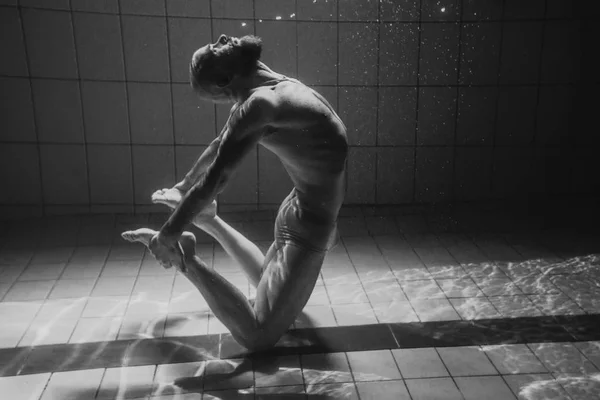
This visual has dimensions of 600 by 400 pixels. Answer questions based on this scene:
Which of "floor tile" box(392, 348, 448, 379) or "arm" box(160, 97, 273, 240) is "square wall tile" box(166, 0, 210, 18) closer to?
"arm" box(160, 97, 273, 240)

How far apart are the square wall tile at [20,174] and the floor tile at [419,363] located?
10.0ft

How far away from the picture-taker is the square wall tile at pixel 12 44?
3947 mm

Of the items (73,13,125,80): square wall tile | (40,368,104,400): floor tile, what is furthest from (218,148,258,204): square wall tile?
(40,368,104,400): floor tile

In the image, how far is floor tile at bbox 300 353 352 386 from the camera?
2371mm

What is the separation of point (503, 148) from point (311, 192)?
2610 millimetres

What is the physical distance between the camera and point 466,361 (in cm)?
250

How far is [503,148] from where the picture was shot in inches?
176

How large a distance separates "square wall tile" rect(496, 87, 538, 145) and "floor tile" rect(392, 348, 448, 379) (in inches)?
96.5

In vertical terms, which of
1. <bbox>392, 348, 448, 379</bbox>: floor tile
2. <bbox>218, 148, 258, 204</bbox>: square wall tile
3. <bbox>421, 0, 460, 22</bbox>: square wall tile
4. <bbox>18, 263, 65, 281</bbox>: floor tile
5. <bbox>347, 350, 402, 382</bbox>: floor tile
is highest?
<bbox>421, 0, 460, 22</bbox>: square wall tile

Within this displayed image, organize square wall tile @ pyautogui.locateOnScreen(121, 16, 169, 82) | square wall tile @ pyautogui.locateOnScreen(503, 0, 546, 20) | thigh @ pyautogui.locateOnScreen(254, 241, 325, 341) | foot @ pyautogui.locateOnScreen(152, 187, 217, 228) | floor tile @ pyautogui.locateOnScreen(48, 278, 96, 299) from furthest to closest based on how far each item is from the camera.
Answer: square wall tile @ pyautogui.locateOnScreen(503, 0, 546, 20) < square wall tile @ pyautogui.locateOnScreen(121, 16, 169, 82) < floor tile @ pyautogui.locateOnScreen(48, 278, 96, 299) < foot @ pyautogui.locateOnScreen(152, 187, 217, 228) < thigh @ pyautogui.locateOnScreen(254, 241, 325, 341)

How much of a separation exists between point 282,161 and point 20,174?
2.67 metres

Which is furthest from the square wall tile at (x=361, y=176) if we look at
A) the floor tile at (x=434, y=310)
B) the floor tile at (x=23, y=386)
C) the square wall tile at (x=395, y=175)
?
the floor tile at (x=23, y=386)

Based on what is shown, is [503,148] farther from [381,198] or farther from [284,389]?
[284,389]

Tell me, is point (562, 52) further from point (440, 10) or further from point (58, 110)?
point (58, 110)
